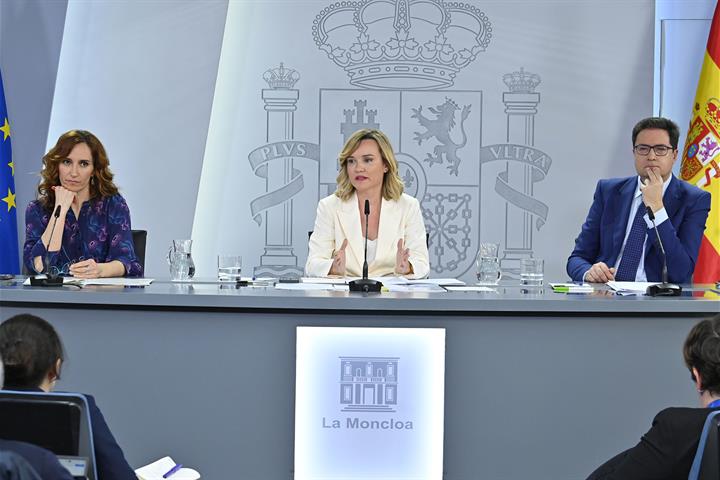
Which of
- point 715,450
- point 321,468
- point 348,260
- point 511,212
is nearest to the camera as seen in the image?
point 715,450

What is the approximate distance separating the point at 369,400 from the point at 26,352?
1.10m

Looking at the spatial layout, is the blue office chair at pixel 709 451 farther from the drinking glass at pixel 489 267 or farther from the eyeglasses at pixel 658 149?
the eyeglasses at pixel 658 149

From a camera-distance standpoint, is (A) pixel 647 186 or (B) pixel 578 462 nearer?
(B) pixel 578 462

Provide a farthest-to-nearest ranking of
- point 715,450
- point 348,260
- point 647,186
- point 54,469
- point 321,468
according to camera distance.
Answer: point 348,260
point 647,186
point 321,468
point 715,450
point 54,469

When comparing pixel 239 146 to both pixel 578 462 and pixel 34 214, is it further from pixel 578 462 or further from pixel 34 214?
pixel 578 462

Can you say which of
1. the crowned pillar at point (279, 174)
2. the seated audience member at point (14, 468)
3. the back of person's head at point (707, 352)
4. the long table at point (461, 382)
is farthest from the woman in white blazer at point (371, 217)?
the seated audience member at point (14, 468)

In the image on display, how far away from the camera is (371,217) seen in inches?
142

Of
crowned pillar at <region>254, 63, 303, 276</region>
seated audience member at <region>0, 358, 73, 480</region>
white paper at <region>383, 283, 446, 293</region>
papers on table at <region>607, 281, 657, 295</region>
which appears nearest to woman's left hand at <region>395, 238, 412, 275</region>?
white paper at <region>383, 283, 446, 293</region>

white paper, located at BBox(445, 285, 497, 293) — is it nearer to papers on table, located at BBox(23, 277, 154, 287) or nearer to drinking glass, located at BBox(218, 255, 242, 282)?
drinking glass, located at BBox(218, 255, 242, 282)

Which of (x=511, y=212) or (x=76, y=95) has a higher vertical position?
(x=76, y=95)

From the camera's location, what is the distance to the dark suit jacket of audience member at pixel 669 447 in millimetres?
1513

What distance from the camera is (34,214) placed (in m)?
3.35

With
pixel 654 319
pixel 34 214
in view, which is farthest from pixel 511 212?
pixel 34 214

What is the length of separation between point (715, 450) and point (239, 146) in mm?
3851
